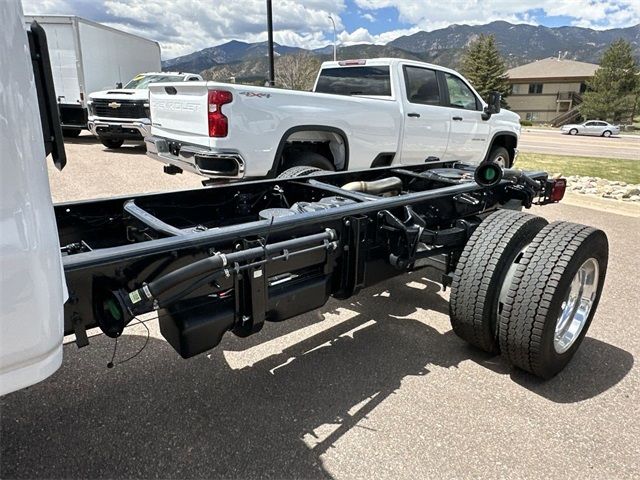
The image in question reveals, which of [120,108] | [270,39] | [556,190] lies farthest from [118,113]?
[556,190]

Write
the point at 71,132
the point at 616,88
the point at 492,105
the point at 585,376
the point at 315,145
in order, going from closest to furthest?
the point at 585,376
the point at 315,145
the point at 492,105
the point at 71,132
the point at 616,88

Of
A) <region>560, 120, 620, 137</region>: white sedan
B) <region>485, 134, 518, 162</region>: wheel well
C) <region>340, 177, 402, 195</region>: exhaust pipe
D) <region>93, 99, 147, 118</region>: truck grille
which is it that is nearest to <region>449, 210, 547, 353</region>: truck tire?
<region>340, 177, 402, 195</region>: exhaust pipe

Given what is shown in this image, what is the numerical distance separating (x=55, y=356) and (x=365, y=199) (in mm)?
2089

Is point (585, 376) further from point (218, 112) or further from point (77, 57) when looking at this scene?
point (77, 57)

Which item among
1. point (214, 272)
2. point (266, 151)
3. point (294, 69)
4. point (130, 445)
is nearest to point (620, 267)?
point (266, 151)

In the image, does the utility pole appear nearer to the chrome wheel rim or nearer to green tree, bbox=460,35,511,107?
the chrome wheel rim

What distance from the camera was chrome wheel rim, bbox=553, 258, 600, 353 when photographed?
10.3 feet

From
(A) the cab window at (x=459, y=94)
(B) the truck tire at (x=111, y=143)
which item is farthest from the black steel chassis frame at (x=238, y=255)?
(B) the truck tire at (x=111, y=143)

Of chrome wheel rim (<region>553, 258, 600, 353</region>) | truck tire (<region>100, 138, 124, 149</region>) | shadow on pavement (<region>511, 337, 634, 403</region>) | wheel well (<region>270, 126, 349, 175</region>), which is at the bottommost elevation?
shadow on pavement (<region>511, 337, 634, 403</region>)

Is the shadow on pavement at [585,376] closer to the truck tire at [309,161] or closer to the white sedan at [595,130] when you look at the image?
the truck tire at [309,161]

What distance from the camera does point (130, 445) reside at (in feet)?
7.76

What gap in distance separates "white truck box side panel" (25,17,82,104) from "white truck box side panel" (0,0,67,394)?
644 inches

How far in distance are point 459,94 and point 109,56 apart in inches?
553

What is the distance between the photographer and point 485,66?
65.4 m
